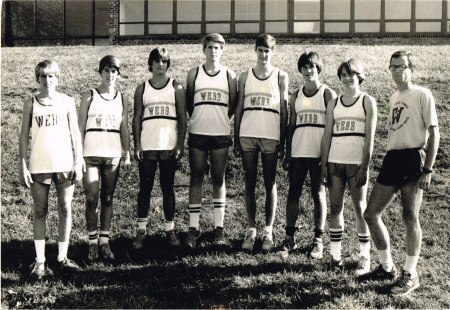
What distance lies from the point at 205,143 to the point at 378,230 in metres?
1.95

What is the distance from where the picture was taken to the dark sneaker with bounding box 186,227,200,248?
18.0 ft

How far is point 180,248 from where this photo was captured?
5461 mm

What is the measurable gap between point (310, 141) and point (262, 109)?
601 millimetres

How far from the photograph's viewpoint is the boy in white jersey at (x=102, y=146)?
5.13 metres

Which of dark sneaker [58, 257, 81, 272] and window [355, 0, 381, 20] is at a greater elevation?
window [355, 0, 381, 20]

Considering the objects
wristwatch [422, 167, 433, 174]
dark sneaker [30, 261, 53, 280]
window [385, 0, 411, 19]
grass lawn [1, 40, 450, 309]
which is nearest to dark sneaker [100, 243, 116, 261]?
grass lawn [1, 40, 450, 309]

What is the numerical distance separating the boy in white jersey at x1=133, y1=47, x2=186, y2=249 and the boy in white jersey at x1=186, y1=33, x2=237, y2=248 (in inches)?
6.1

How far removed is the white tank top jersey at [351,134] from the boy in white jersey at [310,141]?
1.16 feet

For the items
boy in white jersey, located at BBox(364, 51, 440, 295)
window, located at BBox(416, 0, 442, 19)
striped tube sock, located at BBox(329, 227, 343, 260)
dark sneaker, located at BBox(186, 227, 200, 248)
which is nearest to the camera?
boy in white jersey, located at BBox(364, 51, 440, 295)

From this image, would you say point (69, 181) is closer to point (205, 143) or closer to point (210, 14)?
point (205, 143)

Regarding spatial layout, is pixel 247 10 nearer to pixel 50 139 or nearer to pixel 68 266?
pixel 50 139

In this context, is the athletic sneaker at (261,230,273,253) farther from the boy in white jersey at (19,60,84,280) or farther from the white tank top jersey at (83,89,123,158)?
the boy in white jersey at (19,60,84,280)

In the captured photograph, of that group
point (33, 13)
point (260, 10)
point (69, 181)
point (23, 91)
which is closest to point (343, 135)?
point (69, 181)

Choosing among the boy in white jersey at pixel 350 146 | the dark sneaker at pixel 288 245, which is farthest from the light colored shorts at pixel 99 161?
the boy in white jersey at pixel 350 146
